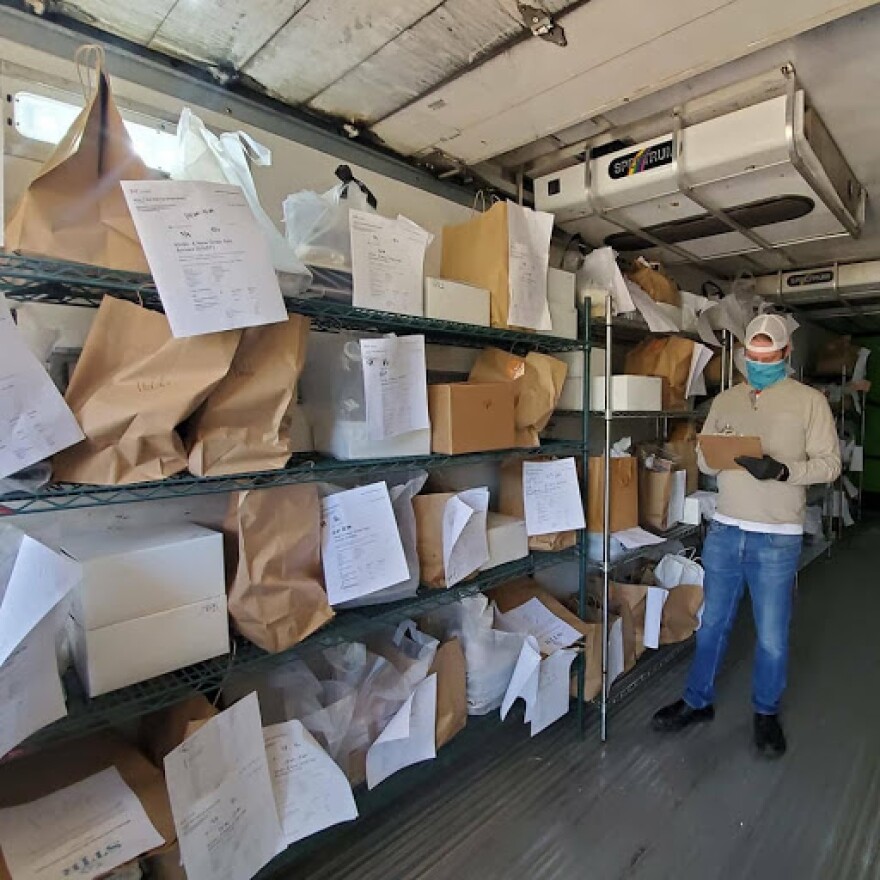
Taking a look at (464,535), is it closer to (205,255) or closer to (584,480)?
(584,480)

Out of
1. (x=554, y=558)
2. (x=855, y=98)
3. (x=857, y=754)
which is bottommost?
(x=857, y=754)

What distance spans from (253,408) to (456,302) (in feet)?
2.21

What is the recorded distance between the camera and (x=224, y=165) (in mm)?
1066

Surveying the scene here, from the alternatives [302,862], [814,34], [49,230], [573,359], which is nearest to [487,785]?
[302,862]

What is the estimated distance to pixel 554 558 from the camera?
1.92 metres

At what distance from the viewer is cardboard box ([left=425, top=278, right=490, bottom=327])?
1438 mm

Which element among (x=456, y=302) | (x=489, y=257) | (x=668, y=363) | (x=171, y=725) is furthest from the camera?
(x=668, y=363)

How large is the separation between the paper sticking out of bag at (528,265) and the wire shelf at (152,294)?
6cm

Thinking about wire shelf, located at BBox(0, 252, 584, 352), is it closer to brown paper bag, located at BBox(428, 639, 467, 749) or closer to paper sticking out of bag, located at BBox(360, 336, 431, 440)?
paper sticking out of bag, located at BBox(360, 336, 431, 440)

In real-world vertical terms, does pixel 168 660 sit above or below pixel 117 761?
above

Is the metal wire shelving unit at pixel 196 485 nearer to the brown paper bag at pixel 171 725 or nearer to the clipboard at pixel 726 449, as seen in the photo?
the brown paper bag at pixel 171 725

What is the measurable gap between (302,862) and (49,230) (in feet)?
5.36

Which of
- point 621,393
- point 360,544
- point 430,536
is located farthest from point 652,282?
point 360,544

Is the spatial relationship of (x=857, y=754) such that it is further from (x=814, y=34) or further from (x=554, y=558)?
(x=814, y=34)
